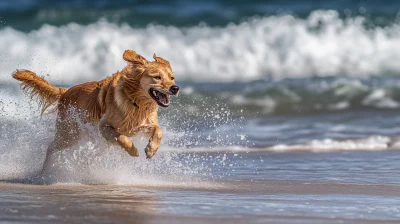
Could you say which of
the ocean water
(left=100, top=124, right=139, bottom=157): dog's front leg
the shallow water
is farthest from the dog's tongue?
the shallow water

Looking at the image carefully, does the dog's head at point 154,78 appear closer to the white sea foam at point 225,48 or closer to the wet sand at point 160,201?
the wet sand at point 160,201

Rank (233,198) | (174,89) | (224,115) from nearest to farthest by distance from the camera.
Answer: (233,198)
(174,89)
(224,115)

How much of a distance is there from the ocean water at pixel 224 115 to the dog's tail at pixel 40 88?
0.24 metres

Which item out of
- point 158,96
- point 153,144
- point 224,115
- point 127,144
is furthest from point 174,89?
point 224,115

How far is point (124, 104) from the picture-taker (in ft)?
24.2

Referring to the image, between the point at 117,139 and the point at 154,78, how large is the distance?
0.61 metres

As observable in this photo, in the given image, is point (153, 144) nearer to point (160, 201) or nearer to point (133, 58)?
point (133, 58)

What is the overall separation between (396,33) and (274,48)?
8.54 ft

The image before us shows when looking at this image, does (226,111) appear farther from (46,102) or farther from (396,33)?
(46,102)

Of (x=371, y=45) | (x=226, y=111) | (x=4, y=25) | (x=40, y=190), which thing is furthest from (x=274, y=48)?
(x=40, y=190)

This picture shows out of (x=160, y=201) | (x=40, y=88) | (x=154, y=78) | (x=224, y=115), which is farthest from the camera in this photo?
(x=224, y=115)

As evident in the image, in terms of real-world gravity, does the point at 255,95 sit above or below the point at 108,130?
above

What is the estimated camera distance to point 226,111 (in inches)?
574

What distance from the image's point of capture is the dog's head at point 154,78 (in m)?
7.16
